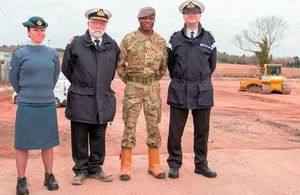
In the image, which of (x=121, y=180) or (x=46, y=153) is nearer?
(x=46, y=153)

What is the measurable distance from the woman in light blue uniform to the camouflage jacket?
2.96 ft

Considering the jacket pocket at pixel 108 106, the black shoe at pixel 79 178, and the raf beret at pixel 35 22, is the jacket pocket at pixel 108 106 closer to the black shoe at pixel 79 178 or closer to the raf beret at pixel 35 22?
the black shoe at pixel 79 178

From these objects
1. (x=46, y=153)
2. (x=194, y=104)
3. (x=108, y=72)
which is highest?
(x=108, y=72)

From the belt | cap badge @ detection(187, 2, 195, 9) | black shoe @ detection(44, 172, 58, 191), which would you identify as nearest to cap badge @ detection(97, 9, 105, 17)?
the belt

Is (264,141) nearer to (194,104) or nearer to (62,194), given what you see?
(194,104)

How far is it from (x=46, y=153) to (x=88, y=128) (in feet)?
2.01

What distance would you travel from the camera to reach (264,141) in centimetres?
969

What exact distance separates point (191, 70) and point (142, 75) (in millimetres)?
582

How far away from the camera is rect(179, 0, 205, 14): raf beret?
224 inches

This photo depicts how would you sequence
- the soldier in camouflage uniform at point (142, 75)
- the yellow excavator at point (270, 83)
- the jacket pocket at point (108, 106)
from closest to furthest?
the jacket pocket at point (108, 106)
the soldier in camouflage uniform at point (142, 75)
the yellow excavator at point (270, 83)

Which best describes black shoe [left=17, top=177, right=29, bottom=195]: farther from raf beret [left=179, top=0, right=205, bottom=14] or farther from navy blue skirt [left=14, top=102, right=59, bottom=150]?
raf beret [left=179, top=0, right=205, bottom=14]

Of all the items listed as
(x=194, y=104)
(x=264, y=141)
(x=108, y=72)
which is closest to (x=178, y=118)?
(x=194, y=104)

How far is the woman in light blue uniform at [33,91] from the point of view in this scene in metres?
4.94

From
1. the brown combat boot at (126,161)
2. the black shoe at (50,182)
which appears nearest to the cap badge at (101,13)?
the brown combat boot at (126,161)
